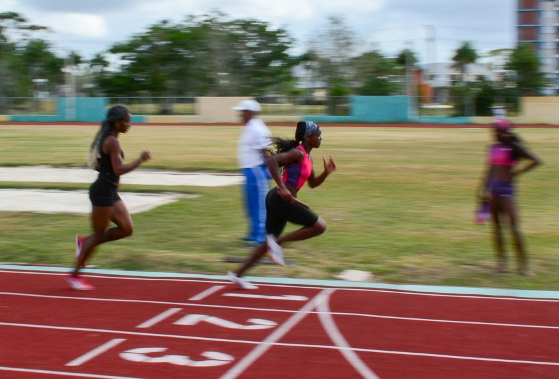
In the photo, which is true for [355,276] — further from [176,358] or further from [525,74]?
[525,74]

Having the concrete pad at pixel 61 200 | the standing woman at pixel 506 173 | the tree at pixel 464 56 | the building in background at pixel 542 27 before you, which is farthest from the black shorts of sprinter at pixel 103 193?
the building in background at pixel 542 27

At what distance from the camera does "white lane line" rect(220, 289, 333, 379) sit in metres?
5.09

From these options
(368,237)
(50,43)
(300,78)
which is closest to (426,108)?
(300,78)

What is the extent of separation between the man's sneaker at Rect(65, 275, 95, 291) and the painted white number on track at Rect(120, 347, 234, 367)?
2.05 metres

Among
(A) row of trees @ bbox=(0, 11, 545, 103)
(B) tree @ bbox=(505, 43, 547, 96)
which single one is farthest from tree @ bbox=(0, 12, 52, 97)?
(B) tree @ bbox=(505, 43, 547, 96)

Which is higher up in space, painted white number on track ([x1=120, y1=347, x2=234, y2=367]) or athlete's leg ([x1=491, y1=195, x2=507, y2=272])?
athlete's leg ([x1=491, y1=195, x2=507, y2=272])

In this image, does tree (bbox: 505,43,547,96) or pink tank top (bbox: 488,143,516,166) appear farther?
tree (bbox: 505,43,547,96)

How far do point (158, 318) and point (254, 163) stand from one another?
322 centimetres

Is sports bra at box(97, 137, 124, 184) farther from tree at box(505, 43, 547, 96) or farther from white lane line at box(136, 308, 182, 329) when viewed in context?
tree at box(505, 43, 547, 96)

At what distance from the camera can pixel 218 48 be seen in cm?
6234

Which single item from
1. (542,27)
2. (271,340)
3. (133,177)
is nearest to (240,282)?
(271,340)

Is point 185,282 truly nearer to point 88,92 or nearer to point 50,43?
point 88,92

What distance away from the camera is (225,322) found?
6.21 metres

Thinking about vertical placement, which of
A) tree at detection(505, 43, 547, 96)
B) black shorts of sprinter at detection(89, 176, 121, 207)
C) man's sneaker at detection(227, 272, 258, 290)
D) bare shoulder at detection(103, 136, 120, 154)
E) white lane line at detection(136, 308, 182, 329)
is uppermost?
tree at detection(505, 43, 547, 96)
